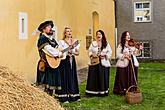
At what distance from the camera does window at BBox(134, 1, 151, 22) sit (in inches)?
859

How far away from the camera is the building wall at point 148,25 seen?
838 inches

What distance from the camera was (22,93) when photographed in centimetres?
351

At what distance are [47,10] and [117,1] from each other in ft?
35.3

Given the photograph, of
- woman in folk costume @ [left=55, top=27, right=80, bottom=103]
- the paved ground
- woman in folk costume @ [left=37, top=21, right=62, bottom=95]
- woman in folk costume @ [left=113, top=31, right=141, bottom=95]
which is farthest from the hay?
the paved ground

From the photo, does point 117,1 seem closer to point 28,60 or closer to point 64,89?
point 28,60

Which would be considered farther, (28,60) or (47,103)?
(28,60)

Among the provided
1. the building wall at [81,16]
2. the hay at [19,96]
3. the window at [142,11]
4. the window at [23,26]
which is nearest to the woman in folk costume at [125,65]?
the window at [23,26]

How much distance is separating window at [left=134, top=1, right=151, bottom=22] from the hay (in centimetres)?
1840

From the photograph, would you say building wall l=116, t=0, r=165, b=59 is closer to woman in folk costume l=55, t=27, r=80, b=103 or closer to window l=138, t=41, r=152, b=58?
window l=138, t=41, r=152, b=58

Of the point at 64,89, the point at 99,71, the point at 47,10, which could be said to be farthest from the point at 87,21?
the point at 64,89

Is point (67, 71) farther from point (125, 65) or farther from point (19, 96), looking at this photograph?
point (19, 96)

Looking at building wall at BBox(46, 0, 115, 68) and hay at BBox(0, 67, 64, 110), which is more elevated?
building wall at BBox(46, 0, 115, 68)

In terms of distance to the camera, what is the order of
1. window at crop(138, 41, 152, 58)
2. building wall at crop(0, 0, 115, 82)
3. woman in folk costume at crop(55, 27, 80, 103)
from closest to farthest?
woman in folk costume at crop(55, 27, 80, 103), building wall at crop(0, 0, 115, 82), window at crop(138, 41, 152, 58)

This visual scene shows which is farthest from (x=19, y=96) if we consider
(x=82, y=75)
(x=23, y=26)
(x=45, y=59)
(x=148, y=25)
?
(x=148, y=25)
